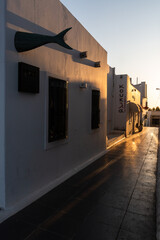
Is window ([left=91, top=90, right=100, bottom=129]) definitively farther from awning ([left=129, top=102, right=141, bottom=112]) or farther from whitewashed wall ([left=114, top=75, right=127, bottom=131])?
awning ([left=129, top=102, right=141, bottom=112])

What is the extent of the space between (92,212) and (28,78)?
2.65 metres

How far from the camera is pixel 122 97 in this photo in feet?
49.5

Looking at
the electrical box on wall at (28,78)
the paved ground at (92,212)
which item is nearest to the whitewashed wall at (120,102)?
the paved ground at (92,212)

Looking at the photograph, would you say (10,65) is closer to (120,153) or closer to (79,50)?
(79,50)

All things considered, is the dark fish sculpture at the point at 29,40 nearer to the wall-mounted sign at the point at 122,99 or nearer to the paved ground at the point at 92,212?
the paved ground at the point at 92,212

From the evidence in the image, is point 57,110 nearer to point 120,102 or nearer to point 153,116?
point 120,102

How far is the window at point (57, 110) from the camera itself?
4.27 metres

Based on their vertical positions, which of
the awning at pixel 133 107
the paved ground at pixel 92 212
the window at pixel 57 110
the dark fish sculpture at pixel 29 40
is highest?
the dark fish sculpture at pixel 29 40

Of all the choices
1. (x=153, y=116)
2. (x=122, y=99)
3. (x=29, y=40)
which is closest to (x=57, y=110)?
(x=29, y=40)

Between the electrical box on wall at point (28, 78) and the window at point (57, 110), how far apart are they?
574mm

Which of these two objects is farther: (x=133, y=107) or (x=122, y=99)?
(x=133, y=107)

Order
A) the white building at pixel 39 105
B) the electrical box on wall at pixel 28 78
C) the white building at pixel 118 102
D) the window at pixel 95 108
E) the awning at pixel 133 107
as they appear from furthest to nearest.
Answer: the awning at pixel 133 107 < the white building at pixel 118 102 < the window at pixel 95 108 < the electrical box on wall at pixel 28 78 < the white building at pixel 39 105

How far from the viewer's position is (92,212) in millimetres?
3480

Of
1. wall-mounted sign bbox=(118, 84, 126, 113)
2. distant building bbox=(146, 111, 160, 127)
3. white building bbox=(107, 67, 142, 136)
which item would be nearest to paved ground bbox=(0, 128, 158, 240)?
white building bbox=(107, 67, 142, 136)
